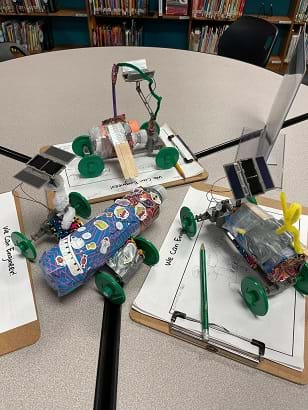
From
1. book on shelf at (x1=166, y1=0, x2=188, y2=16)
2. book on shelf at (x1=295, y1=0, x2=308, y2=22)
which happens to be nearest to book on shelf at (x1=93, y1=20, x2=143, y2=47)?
book on shelf at (x1=166, y1=0, x2=188, y2=16)

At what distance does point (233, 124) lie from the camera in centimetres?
110

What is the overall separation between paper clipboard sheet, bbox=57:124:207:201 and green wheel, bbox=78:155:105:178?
0.01 meters

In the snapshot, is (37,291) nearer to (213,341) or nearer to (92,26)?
(213,341)

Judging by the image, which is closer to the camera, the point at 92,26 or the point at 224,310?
the point at 224,310

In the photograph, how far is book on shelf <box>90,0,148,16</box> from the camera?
102 inches

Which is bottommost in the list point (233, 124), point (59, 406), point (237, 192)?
point (59, 406)

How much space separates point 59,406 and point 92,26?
2924 mm

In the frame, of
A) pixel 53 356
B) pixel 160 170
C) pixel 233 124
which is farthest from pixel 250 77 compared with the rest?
pixel 53 356

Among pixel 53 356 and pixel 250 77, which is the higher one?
pixel 250 77

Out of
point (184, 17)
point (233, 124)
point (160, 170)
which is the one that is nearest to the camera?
point (160, 170)

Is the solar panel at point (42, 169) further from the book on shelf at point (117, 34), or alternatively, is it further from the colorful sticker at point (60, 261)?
the book on shelf at point (117, 34)

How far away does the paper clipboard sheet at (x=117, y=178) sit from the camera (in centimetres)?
82

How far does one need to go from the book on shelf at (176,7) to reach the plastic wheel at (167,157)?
2.19 m

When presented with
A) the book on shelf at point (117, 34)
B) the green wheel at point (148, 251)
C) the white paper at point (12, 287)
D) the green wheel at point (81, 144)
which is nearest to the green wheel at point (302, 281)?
the green wheel at point (148, 251)
